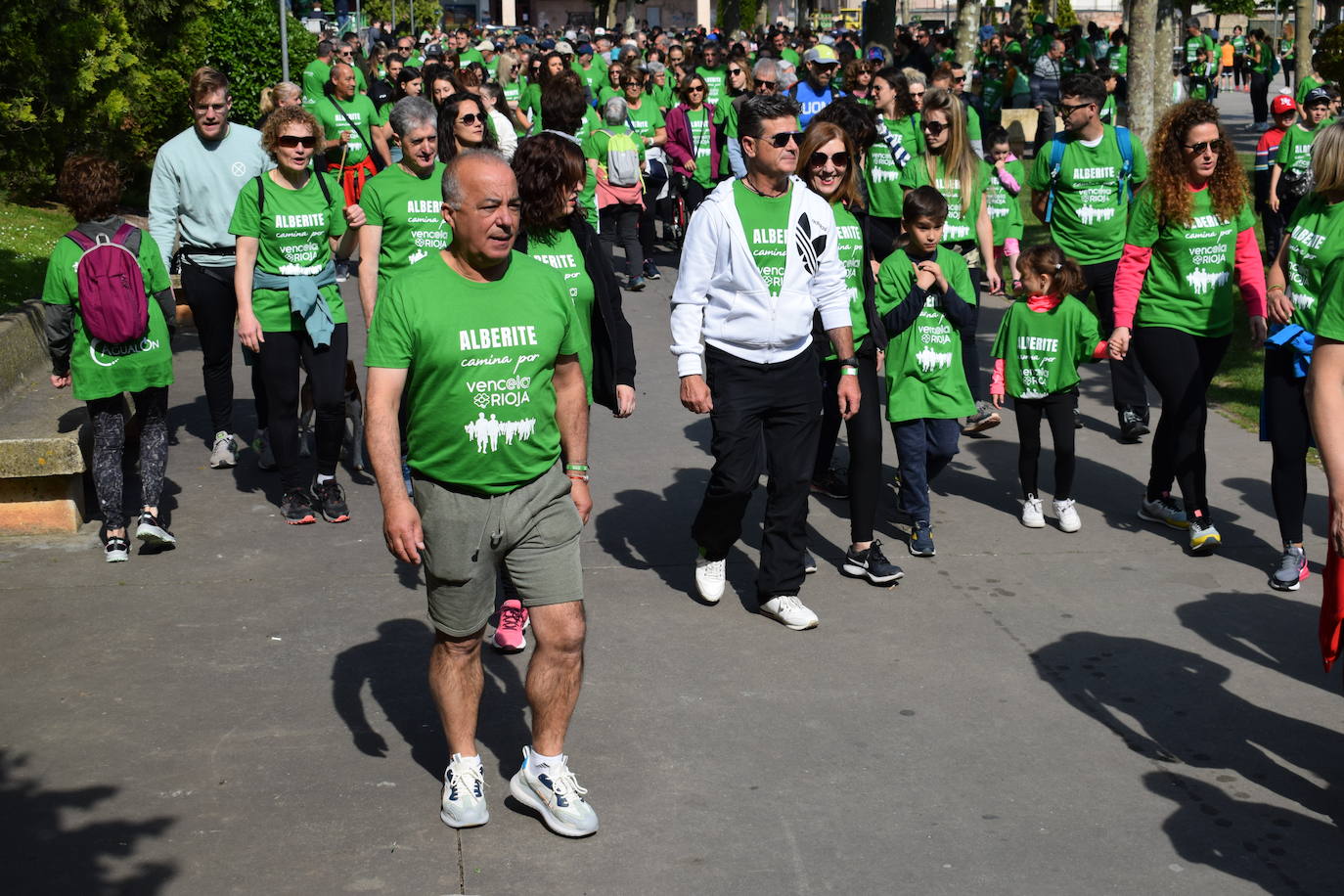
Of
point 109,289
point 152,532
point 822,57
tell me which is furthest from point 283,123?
point 822,57

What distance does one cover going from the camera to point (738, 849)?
450cm

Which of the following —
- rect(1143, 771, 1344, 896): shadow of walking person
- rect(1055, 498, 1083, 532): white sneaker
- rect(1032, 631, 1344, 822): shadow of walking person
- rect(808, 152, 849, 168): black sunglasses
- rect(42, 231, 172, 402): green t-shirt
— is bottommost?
rect(1143, 771, 1344, 896): shadow of walking person

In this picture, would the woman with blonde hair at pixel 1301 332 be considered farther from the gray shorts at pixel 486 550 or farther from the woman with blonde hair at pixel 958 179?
the woman with blonde hair at pixel 958 179

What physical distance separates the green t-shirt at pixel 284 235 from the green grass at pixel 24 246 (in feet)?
10.5

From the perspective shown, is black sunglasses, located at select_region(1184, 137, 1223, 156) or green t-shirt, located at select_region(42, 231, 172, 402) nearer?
green t-shirt, located at select_region(42, 231, 172, 402)

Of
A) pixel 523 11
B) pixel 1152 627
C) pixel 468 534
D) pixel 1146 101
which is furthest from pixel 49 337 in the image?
pixel 523 11

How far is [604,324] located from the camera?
6004 millimetres

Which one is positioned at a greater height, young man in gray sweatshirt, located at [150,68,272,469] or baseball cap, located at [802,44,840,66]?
baseball cap, located at [802,44,840,66]

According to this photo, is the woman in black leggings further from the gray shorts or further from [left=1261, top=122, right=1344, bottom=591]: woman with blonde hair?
[left=1261, top=122, right=1344, bottom=591]: woman with blonde hair

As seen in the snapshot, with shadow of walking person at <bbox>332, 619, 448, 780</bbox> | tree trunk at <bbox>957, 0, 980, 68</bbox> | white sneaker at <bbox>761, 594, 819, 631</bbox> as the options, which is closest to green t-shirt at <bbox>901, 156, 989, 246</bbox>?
white sneaker at <bbox>761, 594, 819, 631</bbox>

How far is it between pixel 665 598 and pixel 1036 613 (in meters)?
1.53

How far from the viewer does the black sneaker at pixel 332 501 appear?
25.5 feet

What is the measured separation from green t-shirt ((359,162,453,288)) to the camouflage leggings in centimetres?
131

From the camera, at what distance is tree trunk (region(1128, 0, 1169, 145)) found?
17719mm
